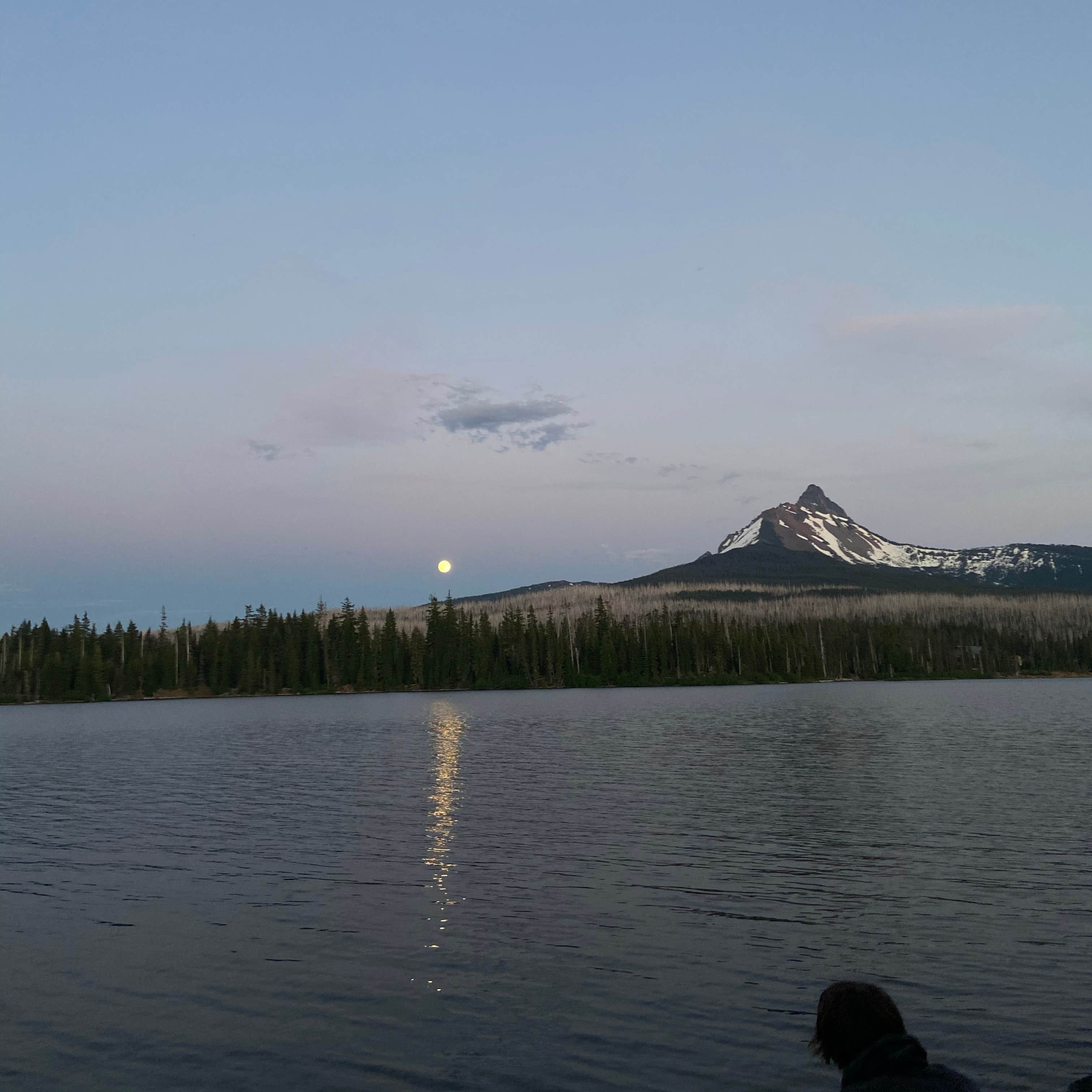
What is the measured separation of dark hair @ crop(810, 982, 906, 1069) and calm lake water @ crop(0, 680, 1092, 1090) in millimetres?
6932

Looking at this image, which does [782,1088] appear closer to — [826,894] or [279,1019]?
[279,1019]

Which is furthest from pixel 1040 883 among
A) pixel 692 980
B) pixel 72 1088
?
pixel 72 1088

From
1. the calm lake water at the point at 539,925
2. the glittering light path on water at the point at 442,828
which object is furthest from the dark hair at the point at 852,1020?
the glittering light path on water at the point at 442,828

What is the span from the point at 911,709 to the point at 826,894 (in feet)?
381

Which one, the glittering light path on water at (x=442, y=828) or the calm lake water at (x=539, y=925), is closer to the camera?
the calm lake water at (x=539, y=925)

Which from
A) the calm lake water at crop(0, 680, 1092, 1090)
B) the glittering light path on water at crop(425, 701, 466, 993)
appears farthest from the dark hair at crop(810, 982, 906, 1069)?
the glittering light path on water at crop(425, 701, 466, 993)

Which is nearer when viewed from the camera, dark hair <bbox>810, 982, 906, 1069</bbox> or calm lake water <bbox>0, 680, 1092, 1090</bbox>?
dark hair <bbox>810, 982, 906, 1069</bbox>

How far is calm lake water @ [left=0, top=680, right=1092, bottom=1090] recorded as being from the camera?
1795 cm

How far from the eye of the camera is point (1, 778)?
7012 cm

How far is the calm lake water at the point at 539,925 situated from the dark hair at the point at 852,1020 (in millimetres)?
6932

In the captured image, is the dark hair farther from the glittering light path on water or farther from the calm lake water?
the glittering light path on water

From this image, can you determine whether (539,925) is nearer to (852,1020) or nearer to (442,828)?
(852,1020)

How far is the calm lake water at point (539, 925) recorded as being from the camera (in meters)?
18.0

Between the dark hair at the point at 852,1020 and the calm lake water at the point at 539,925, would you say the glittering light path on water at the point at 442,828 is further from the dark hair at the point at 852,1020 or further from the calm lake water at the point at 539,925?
the dark hair at the point at 852,1020
